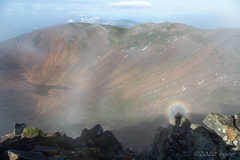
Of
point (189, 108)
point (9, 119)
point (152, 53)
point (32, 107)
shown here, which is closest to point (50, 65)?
point (32, 107)

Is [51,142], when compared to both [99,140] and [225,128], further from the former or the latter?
[225,128]

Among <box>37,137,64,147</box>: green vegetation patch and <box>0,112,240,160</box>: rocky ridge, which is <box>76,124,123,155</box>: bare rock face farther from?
<box>37,137,64,147</box>: green vegetation patch

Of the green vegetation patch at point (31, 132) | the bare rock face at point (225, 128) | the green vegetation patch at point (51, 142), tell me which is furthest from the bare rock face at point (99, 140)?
the bare rock face at point (225, 128)

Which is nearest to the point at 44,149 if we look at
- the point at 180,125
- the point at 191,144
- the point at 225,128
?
the point at 191,144

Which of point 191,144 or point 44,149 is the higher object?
point 44,149

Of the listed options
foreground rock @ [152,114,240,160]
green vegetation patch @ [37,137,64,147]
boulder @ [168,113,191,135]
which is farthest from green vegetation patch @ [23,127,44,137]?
boulder @ [168,113,191,135]
